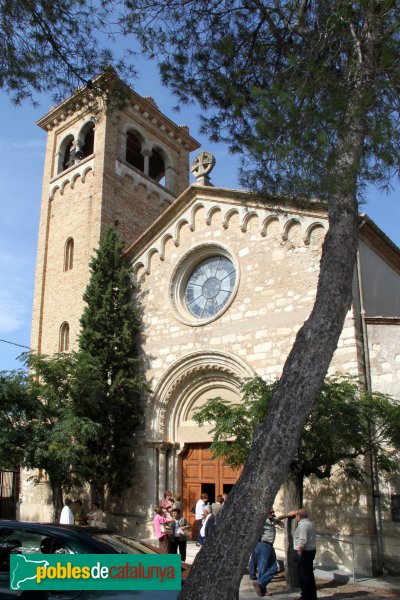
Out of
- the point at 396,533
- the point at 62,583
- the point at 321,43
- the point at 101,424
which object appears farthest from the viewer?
the point at 101,424

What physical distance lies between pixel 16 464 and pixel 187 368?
4.80 metres

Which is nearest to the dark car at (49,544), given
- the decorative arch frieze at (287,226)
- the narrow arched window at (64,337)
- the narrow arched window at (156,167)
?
the decorative arch frieze at (287,226)

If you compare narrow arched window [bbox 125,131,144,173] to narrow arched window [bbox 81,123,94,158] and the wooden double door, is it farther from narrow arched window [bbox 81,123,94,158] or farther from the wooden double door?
the wooden double door

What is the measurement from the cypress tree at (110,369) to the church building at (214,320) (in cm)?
44

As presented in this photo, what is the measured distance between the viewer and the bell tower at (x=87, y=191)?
1944cm

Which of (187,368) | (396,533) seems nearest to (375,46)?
(396,533)

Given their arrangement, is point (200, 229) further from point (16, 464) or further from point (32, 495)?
point (32, 495)

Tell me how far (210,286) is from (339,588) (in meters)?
8.36

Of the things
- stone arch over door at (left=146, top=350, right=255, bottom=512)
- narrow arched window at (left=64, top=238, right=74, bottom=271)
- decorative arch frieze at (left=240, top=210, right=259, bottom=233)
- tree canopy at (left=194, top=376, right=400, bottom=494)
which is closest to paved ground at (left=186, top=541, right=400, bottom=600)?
tree canopy at (left=194, top=376, right=400, bottom=494)

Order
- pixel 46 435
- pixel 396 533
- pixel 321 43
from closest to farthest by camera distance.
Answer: pixel 321 43 < pixel 396 533 < pixel 46 435

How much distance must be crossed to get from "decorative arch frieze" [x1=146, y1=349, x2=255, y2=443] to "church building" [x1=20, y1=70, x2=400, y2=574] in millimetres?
28

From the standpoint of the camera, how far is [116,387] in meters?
15.5

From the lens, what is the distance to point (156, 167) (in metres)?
25.0

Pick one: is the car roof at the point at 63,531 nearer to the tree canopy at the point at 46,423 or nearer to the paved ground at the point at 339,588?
the paved ground at the point at 339,588
